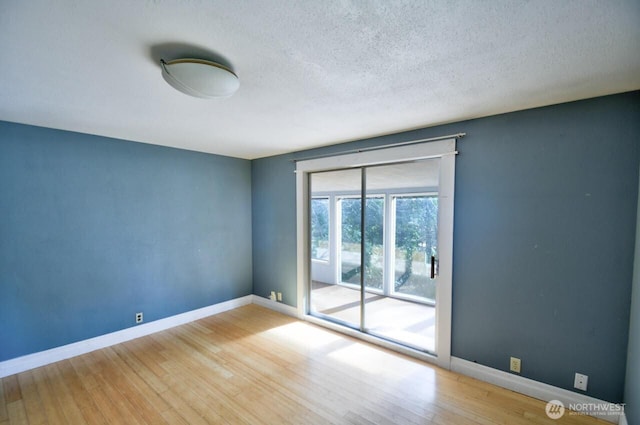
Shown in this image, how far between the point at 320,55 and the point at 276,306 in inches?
142

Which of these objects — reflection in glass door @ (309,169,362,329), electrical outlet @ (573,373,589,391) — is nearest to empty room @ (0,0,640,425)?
electrical outlet @ (573,373,589,391)

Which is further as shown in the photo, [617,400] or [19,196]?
[19,196]

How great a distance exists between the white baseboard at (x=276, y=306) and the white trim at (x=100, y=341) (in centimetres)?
43

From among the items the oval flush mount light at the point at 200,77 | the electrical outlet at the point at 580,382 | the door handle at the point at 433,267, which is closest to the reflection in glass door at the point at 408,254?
the door handle at the point at 433,267

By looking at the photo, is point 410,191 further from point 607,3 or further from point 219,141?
point 607,3

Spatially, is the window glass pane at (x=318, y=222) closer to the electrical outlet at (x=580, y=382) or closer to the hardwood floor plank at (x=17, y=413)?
the electrical outlet at (x=580, y=382)

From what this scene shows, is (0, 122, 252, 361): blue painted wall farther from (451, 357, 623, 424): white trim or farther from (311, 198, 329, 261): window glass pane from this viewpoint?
(451, 357, 623, 424): white trim

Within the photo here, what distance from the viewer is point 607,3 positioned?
3.42 ft

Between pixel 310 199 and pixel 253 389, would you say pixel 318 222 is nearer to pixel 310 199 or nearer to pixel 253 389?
pixel 310 199

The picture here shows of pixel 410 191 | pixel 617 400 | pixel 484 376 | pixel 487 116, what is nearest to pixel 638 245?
pixel 617 400

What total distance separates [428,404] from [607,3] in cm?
261

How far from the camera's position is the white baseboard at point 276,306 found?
388 cm

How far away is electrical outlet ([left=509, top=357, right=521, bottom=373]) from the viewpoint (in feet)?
Result: 7.25

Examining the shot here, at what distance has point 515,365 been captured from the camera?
87.4 inches
